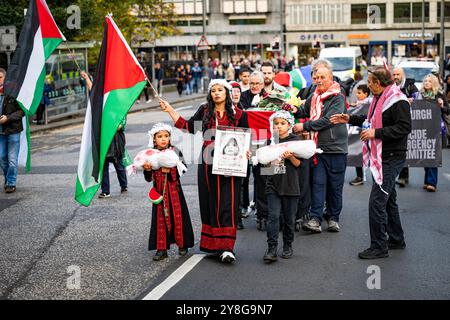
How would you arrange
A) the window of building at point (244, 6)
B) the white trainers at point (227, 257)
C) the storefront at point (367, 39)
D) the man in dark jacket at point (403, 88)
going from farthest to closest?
1. the window of building at point (244, 6)
2. the storefront at point (367, 39)
3. the man in dark jacket at point (403, 88)
4. the white trainers at point (227, 257)

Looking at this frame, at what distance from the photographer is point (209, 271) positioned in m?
7.21

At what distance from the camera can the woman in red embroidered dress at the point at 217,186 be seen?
25.0 ft

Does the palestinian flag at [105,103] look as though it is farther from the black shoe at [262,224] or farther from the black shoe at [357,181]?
the black shoe at [357,181]

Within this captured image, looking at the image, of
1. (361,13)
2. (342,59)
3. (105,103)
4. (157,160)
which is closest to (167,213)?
(157,160)

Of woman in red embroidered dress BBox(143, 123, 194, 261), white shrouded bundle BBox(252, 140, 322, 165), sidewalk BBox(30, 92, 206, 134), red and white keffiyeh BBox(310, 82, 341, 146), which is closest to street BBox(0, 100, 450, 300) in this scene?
woman in red embroidered dress BBox(143, 123, 194, 261)

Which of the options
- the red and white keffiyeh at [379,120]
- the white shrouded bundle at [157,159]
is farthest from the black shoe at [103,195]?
the red and white keffiyeh at [379,120]

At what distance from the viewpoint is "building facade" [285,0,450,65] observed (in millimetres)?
88312

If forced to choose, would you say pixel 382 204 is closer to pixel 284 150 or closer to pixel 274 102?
pixel 284 150

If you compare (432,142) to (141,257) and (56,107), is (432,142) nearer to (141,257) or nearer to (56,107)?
(141,257)

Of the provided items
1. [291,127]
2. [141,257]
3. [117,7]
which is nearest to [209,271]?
[141,257]

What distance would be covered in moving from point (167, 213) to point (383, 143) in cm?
225

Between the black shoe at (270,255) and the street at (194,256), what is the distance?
0.25 feet

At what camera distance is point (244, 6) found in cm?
9069

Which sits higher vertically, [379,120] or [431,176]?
[379,120]
